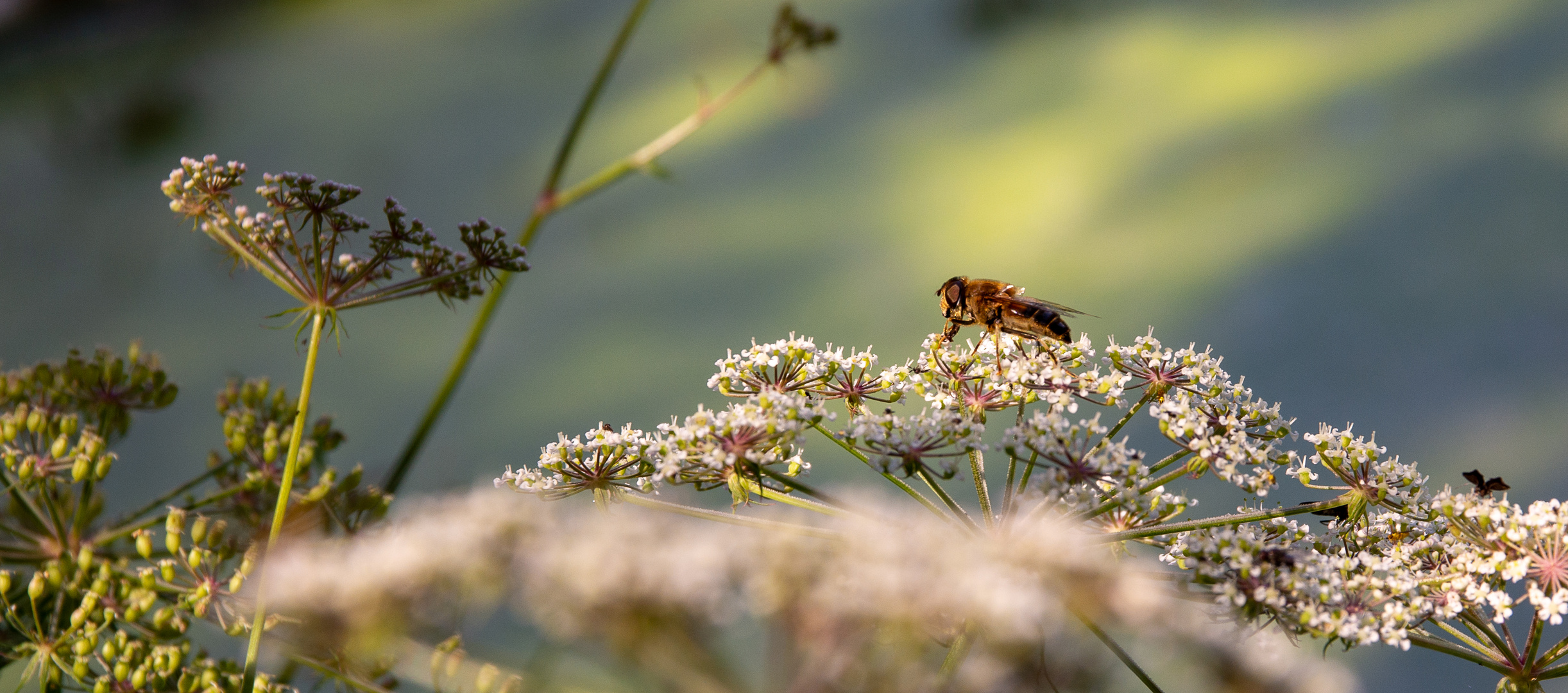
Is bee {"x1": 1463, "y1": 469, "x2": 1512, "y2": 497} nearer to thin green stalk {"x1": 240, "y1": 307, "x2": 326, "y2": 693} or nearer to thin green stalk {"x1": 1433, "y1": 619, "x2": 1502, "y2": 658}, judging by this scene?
thin green stalk {"x1": 1433, "y1": 619, "x2": 1502, "y2": 658}

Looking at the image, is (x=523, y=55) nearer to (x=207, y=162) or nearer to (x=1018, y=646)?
(x=207, y=162)

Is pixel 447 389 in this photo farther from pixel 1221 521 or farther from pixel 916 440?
pixel 1221 521

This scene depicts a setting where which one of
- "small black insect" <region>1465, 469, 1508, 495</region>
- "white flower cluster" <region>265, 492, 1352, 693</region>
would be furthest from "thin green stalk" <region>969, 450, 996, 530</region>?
"small black insect" <region>1465, 469, 1508, 495</region>

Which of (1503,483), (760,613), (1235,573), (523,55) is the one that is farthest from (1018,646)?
(523,55)

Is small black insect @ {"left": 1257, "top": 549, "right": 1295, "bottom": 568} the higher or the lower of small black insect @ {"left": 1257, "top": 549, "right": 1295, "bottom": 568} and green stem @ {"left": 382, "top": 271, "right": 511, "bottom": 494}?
the lower

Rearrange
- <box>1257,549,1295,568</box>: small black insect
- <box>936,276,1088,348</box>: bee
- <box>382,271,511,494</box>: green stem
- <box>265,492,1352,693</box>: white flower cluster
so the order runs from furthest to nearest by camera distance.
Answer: <box>382,271,511,494</box>: green stem → <box>936,276,1088,348</box>: bee → <box>1257,549,1295,568</box>: small black insect → <box>265,492,1352,693</box>: white flower cluster

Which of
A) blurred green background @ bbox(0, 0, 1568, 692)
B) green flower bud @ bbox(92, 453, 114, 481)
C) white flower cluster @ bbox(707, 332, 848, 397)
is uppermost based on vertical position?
blurred green background @ bbox(0, 0, 1568, 692)
